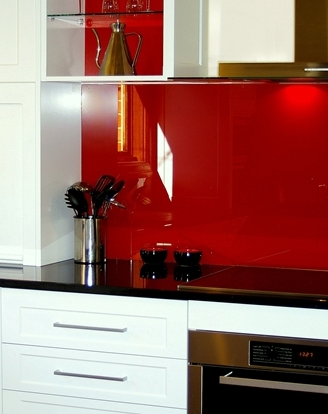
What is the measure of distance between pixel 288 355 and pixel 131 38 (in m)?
1.57

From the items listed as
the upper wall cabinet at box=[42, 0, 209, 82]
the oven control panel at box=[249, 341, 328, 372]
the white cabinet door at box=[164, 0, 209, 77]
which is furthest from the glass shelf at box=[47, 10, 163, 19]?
the oven control panel at box=[249, 341, 328, 372]

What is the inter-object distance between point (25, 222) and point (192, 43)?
1.00 m

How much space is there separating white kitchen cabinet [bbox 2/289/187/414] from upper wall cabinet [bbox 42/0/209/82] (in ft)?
2.99

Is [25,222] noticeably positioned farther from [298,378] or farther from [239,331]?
[298,378]

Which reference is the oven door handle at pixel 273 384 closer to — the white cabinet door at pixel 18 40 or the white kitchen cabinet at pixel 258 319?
the white kitchen cabinet at pixel 258 319

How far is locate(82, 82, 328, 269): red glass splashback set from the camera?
3516 mm

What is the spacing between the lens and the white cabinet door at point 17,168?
138 inches

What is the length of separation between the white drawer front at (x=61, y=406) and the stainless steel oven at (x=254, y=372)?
14cm

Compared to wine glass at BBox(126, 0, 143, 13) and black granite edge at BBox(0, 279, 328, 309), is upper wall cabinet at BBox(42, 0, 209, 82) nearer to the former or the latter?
wine glass at BBox(126, 0, 143, 13)

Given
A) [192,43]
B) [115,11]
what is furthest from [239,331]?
[115,11]

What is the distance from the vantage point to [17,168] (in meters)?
3.56

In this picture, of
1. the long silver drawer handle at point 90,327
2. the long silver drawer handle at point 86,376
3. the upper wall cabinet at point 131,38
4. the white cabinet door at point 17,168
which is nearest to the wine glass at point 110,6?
the upper wall cabinet at point 131,38

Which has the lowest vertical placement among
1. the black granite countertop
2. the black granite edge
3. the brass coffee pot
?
the black granite edge

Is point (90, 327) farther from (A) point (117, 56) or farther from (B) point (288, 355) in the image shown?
(A) point (117, 56)
